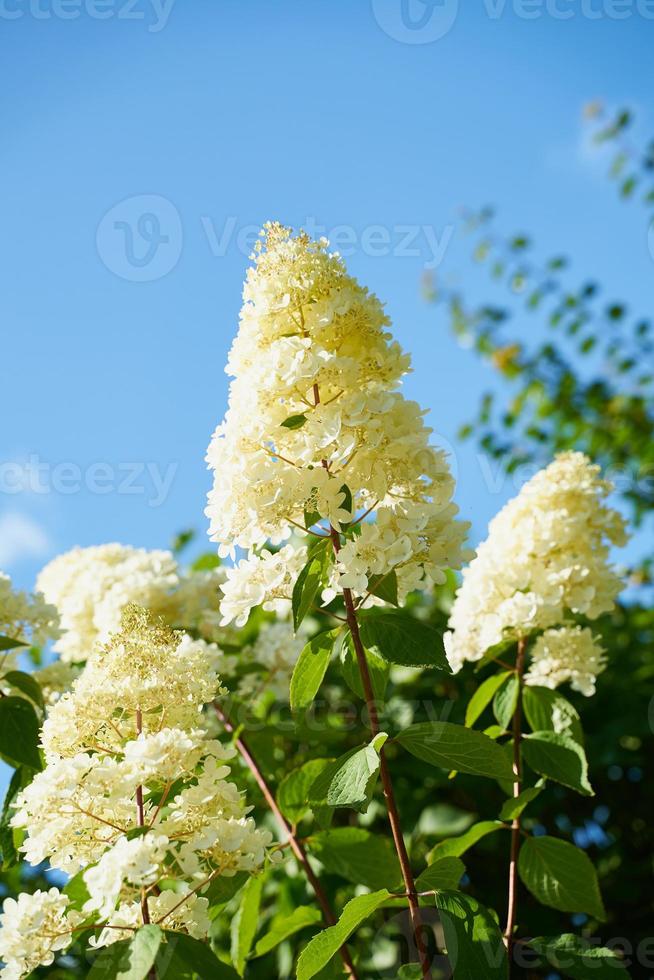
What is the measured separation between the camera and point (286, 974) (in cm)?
331

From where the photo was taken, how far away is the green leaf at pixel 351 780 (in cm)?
175

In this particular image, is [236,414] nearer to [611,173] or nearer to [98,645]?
[98,645]

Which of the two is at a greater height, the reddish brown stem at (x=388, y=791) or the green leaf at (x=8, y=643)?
the green leaf at (x=8, y=643)

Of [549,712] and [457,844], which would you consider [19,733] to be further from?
[549,712]

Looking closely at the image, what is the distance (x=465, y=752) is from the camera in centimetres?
192

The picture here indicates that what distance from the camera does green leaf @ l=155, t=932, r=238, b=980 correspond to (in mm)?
1662

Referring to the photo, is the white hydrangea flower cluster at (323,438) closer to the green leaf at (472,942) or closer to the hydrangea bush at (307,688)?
the hydrangea bush at (307,688)

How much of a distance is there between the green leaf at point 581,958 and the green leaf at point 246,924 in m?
0.76

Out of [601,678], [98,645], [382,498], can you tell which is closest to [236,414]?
[382,498]

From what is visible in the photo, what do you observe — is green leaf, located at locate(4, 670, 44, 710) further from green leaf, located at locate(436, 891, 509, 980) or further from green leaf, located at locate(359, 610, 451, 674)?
green leaf, located at locate(436, 891, 509, 980)

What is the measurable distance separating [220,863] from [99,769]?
303 mm

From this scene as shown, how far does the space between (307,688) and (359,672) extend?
141mm

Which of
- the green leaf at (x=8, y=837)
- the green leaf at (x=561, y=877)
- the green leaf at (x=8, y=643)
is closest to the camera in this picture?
the green leaf at (x=8, y=837)

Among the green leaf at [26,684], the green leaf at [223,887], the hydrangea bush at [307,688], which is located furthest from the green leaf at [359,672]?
the green leaf at [26,684]
